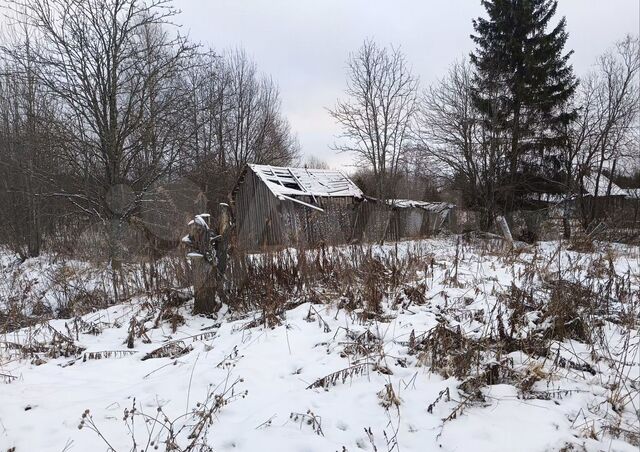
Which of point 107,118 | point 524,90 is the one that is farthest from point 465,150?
point 107,118

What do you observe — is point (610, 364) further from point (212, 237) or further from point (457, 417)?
point (212, 237)

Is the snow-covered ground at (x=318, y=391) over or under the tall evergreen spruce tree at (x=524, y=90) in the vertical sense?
under

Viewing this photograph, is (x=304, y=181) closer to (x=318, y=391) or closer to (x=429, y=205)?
(x=429, y=205)

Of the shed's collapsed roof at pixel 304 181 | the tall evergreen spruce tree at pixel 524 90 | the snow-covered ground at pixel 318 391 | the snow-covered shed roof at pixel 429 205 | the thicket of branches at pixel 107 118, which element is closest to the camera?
the snow-covered ground at pixel 318 391

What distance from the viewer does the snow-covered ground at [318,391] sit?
2102mm

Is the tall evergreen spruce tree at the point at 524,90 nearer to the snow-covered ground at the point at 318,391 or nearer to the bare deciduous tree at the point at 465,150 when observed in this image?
the bare deciduous tree at the point at 465,150

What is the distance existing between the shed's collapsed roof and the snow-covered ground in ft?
38.1

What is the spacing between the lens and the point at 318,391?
8.76 feet

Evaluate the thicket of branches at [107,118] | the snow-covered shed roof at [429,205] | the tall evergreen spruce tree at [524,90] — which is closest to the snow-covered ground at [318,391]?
the thicket of branches at [107,118]

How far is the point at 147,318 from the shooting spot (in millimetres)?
4730

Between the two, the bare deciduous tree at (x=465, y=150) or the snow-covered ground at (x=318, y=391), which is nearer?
the snow-covered ground at (x=318, y=391)

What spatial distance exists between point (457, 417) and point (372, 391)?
1.99ft

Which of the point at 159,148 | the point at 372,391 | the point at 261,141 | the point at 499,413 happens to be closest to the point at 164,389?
the point at 372,391

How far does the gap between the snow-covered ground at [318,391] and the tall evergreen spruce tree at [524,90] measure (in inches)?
646
